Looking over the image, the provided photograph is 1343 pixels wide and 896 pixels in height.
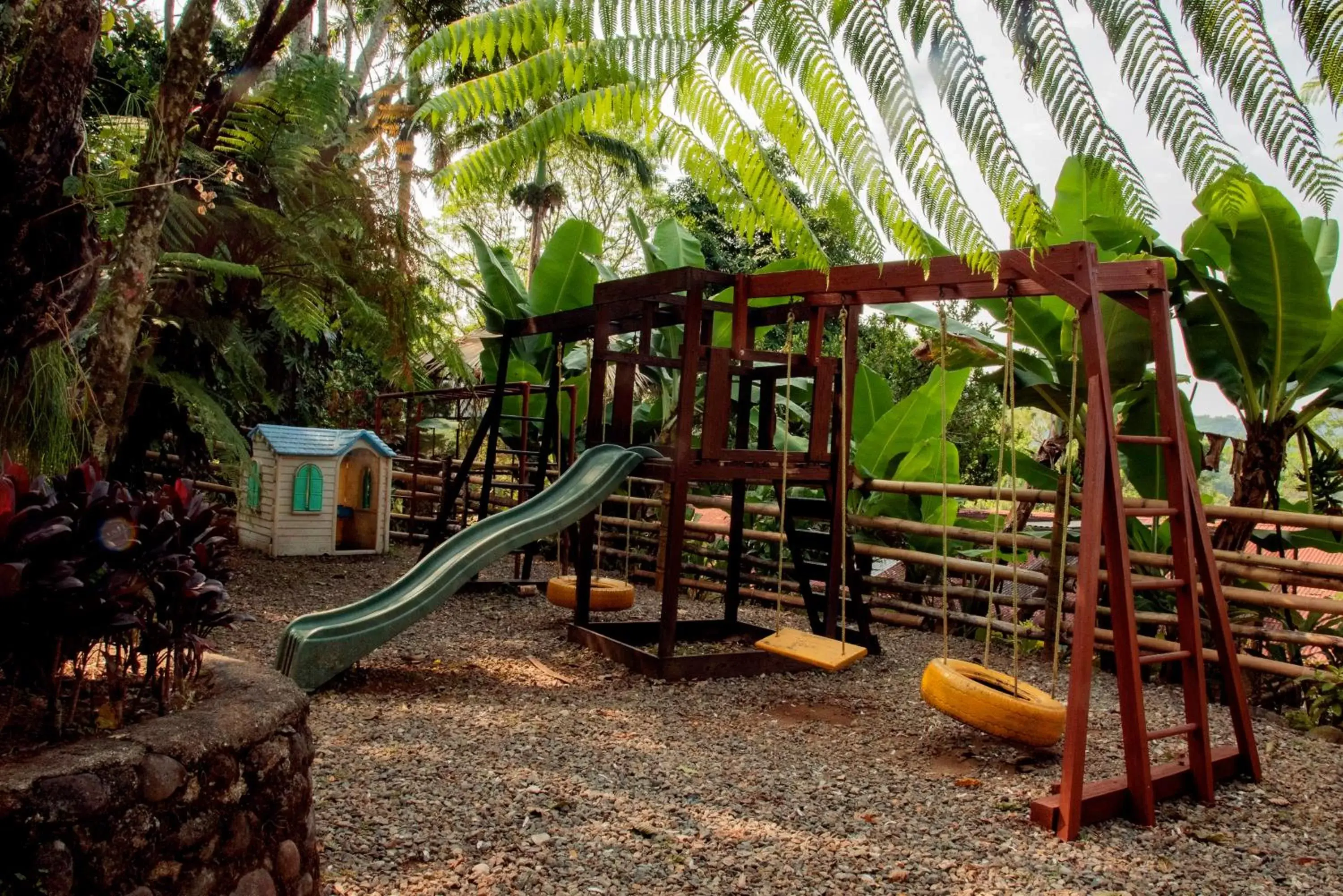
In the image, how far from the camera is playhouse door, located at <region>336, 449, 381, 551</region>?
8797mm

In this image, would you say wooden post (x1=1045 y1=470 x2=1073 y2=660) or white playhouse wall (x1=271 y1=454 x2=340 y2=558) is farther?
white playhouse wall (x1=271 y1=454 x2=340 y2=558)

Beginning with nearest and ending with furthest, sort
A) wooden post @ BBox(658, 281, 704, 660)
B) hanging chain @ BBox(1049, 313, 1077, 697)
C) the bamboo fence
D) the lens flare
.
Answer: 1. the lens flare
2. hanging chain @ BBox(1049, 313, 1077, 697)
3. the bamboo fence
4. wooden post @ BBox(658, 281, 704, 660)

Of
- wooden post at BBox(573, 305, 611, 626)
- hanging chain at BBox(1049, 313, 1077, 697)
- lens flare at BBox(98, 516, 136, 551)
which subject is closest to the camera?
lens flare at BBox(98, 516, 136, 551)

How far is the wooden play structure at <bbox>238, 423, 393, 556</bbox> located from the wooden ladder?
646 cm

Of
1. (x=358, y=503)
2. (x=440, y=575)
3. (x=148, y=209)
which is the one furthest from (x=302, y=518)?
(x=148, y=209)

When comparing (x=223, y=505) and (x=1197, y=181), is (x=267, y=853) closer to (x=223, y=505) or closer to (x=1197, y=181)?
(x=1197, y=181)

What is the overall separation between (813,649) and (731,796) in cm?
120

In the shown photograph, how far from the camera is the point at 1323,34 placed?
77 centimetres

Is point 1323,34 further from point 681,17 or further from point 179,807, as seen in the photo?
point 179,807

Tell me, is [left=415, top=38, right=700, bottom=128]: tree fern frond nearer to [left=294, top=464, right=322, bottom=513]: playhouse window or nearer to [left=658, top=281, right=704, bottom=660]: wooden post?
[left=658, top=281, right=704, bottom=660]: wooden post

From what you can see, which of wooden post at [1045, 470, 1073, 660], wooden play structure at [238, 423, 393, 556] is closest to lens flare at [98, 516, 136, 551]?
wooden post at [1045, 470, 1073, 660]

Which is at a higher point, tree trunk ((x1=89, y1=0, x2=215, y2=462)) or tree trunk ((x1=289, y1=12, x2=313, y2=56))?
tree trunk ((x1=289, y1=12, x2=313, y2=56))

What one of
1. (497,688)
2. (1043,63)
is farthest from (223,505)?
(1043,63)

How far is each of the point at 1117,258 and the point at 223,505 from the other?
26.7 feet
